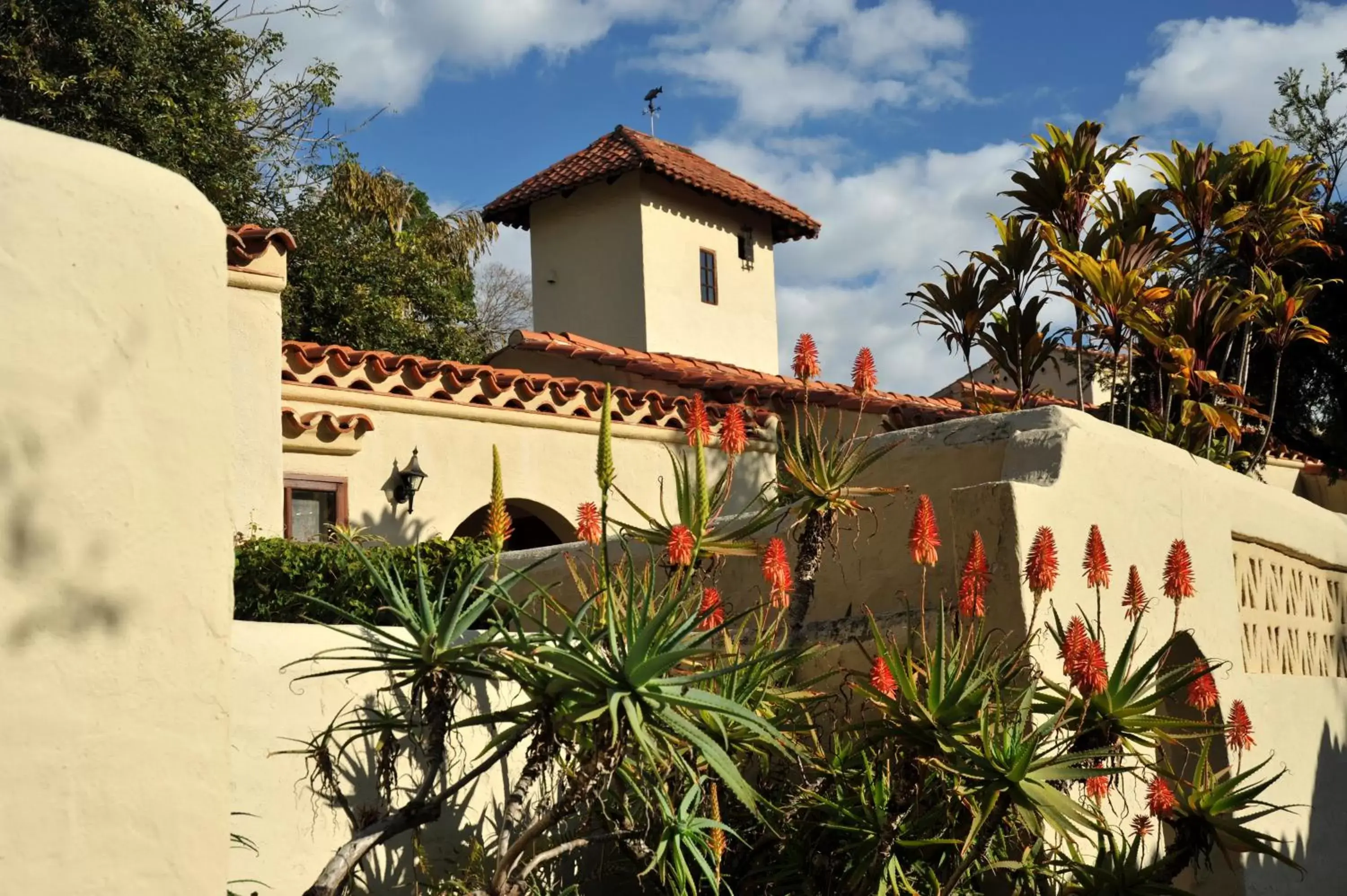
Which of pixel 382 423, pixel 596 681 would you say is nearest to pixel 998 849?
pixel 596 681

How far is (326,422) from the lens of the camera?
10680 mm

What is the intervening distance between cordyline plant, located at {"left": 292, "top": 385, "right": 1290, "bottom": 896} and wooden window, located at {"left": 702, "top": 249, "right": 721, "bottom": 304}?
1446cm

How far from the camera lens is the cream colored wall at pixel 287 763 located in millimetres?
5398

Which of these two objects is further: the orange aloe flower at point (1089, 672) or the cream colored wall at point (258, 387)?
the cream colored wall at point (258, 387)

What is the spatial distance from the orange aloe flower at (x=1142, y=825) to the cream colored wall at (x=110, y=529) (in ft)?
→ 14.1

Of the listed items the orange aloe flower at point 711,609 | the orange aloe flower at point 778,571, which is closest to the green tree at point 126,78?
the orange aloe flower at point 711,609

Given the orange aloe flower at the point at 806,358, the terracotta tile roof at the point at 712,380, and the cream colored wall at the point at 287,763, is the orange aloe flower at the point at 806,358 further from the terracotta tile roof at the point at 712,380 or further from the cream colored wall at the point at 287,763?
the terracotta tile roof at the point at 712,380

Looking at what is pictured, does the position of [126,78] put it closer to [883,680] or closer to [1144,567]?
[1144,567]

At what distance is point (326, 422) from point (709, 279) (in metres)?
11.0

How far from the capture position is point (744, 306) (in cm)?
2138

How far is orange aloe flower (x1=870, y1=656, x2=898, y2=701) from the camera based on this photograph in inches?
215

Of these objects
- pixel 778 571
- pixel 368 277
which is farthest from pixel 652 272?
pixel 778 571

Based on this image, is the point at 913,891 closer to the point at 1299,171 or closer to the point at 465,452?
the point at 465,452

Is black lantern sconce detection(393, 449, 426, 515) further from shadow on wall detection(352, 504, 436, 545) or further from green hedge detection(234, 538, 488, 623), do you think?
green hedge detection(234, 538, 488, 623)
